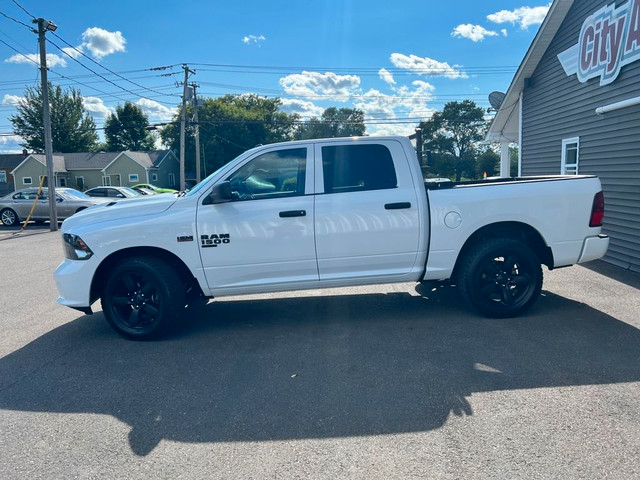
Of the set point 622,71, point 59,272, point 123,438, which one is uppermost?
point 622,71

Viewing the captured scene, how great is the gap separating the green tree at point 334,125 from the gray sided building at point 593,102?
46.2 meters

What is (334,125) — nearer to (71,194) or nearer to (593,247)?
(71,194)

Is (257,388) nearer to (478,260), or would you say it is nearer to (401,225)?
(401,225)

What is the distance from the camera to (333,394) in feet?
11.3

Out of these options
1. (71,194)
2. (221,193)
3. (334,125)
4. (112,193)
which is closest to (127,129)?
(334,125)

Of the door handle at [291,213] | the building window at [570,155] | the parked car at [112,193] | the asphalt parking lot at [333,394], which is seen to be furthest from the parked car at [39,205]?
the building window at [570,155]

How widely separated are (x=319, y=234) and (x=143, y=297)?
6.34ft

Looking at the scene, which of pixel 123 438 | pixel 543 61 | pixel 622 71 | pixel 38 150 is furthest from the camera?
pixel 38 150

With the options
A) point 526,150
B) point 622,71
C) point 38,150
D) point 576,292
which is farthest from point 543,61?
point 38,150

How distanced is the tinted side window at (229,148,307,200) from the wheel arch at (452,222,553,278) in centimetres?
192

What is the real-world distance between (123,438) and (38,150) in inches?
2685

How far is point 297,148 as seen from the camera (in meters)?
4.88

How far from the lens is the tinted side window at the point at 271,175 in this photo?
479 cm

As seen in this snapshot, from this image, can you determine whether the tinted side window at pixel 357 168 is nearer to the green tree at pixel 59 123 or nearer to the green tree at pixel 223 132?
the green tree at pixel 223 132
